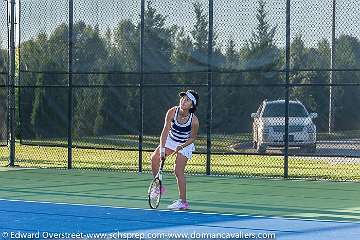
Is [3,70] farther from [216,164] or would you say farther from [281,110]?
[281,110]

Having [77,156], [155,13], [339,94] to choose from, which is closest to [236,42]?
[155,13]

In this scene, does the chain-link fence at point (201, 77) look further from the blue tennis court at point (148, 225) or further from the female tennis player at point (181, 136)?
the blue tennis court at point (148, 225)

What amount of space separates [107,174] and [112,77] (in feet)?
14.9

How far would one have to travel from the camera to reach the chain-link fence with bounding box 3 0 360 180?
18.1 meters

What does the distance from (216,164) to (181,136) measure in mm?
9924

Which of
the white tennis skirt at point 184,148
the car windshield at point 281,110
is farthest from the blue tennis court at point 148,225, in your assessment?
the car windshield at point 281,110

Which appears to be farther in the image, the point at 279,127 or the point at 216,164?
the point at 216,164

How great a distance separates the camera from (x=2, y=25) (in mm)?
20750

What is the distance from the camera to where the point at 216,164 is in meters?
22.3

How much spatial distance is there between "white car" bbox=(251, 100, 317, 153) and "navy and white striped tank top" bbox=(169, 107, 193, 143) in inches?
270

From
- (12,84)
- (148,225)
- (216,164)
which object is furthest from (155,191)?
(216,164)

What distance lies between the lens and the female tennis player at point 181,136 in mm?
12328

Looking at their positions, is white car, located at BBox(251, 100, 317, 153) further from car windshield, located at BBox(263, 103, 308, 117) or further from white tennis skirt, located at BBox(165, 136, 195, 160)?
white tennis skirt, located at BBox(165, 136, 195, 160)

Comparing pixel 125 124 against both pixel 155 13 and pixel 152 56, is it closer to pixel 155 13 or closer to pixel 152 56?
pixel 152 56
